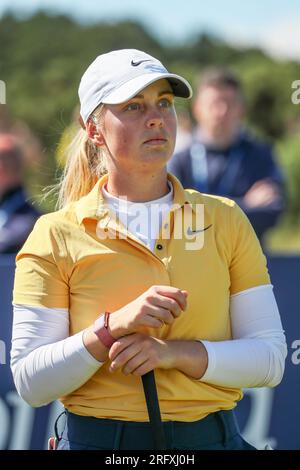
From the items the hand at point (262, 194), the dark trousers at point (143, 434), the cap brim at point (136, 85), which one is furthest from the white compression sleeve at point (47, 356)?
the hand at point (262, 194)

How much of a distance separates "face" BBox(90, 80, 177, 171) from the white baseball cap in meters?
0.03

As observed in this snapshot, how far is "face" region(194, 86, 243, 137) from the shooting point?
6508mm

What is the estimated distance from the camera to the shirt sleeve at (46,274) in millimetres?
2590

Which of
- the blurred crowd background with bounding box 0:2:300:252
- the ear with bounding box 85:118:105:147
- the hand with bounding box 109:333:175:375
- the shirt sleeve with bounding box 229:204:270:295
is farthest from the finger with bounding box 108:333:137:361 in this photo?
the blurred crowd background with bounding box 0:2:300:252

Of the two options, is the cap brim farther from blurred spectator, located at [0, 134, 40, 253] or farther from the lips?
blurred spectator, located at [0, 134, 40, 253]

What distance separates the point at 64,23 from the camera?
25406 mm

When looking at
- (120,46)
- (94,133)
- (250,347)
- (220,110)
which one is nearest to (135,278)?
(250,347)

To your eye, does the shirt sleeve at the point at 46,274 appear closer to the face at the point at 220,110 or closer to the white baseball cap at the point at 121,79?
the white baseball cap at the point at 121,79

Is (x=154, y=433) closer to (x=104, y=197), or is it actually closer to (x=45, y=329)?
(x=45, y=329)

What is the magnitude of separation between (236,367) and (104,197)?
1.93 ft

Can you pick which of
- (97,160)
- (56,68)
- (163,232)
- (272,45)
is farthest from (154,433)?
(272,45)

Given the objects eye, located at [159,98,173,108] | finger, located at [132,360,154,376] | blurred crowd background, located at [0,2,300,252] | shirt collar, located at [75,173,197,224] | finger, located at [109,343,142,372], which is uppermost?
blurred crowd background, located at [0,2,300,252]

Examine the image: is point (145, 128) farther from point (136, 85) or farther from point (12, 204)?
point (12, 204)

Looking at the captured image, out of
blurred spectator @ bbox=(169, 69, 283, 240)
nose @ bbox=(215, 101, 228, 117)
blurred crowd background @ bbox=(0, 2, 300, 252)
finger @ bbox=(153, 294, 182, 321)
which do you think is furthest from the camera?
blurred crowd background @ bbox=(0, 2, 300, 252)
